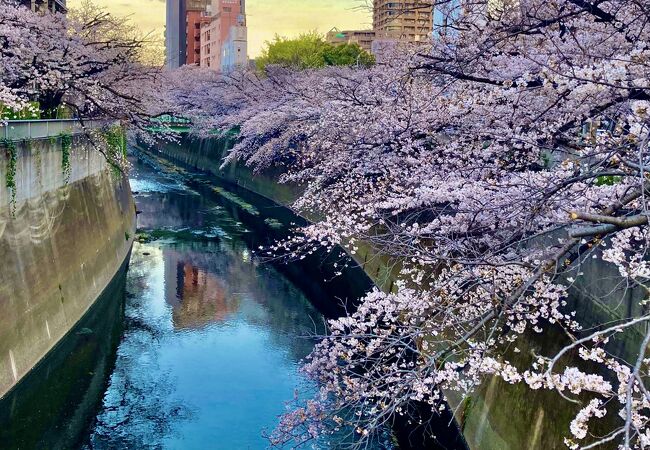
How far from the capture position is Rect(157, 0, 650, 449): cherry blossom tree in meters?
5.96

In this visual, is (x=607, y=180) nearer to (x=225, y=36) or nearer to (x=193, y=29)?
(x=225, y=36)

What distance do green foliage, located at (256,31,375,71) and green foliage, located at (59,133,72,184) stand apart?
27338 millimetres

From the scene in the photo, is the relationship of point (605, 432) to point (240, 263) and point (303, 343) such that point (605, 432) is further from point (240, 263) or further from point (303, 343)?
point (240, 263)

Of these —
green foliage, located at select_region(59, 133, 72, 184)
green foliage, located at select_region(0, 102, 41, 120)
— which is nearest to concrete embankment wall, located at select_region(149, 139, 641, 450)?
green foliage, located at select_region(0, 102, 41, 120)

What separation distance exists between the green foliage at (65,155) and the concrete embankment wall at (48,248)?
0.09 ft

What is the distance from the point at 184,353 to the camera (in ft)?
52.5

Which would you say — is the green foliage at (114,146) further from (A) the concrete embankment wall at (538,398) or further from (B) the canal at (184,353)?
(A) the concrete embankment wall at (538,398)

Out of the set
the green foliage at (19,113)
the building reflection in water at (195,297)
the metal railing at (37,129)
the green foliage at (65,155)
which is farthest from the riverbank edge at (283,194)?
the green foliage at (19,113)

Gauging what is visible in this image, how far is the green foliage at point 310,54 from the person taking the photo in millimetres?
50625

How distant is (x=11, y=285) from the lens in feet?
44.7

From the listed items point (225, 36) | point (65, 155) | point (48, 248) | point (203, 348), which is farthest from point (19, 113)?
point (225, 36)

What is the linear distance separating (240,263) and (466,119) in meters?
13.3

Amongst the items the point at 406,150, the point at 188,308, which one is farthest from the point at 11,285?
the point at 406,150

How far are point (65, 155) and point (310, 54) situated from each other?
40.8 metres
